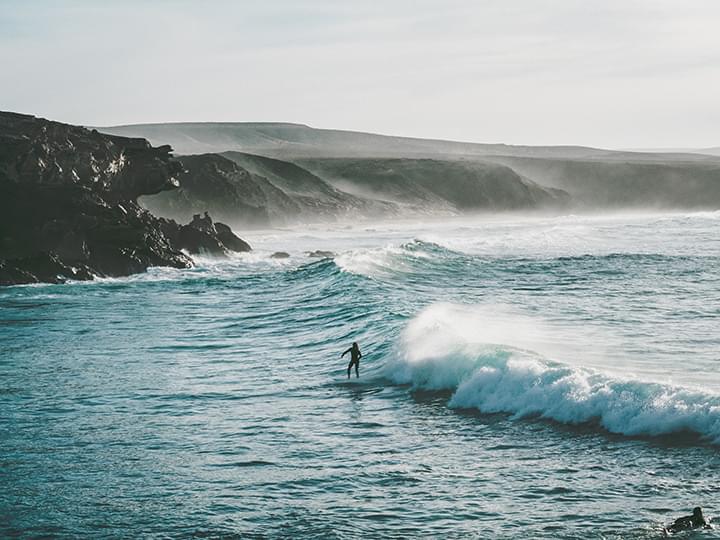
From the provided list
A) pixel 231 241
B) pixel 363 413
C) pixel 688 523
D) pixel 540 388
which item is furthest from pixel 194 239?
pixel 688 523

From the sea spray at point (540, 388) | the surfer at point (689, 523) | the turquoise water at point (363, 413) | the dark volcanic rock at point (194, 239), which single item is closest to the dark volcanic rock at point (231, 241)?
the dark volcanic rock at point (194, 239)

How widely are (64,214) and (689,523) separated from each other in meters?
44.2

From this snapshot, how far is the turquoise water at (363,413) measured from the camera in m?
16.0

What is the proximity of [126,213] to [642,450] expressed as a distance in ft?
139

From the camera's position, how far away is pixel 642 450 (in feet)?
60.8

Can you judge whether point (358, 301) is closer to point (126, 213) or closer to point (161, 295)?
point (161, 295)

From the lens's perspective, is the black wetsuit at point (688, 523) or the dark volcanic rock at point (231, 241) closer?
the black wetsuit at point (688, 523)

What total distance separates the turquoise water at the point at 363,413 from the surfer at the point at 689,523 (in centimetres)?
23

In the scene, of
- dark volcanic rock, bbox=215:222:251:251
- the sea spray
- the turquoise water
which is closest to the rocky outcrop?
dark volcanic rock, bbox=215:222:251:251

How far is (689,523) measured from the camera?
47.1 feet

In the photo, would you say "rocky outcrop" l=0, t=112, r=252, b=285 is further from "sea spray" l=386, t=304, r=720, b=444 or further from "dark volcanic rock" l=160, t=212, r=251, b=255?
"sea spray" l=386, t=304, r=720, b=444

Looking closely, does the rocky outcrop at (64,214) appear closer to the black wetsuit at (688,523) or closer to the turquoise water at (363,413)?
the turquoise water at (363,413)

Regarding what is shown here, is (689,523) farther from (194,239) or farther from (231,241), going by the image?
(231,241)

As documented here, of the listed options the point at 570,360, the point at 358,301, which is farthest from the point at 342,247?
the point at 570,360
